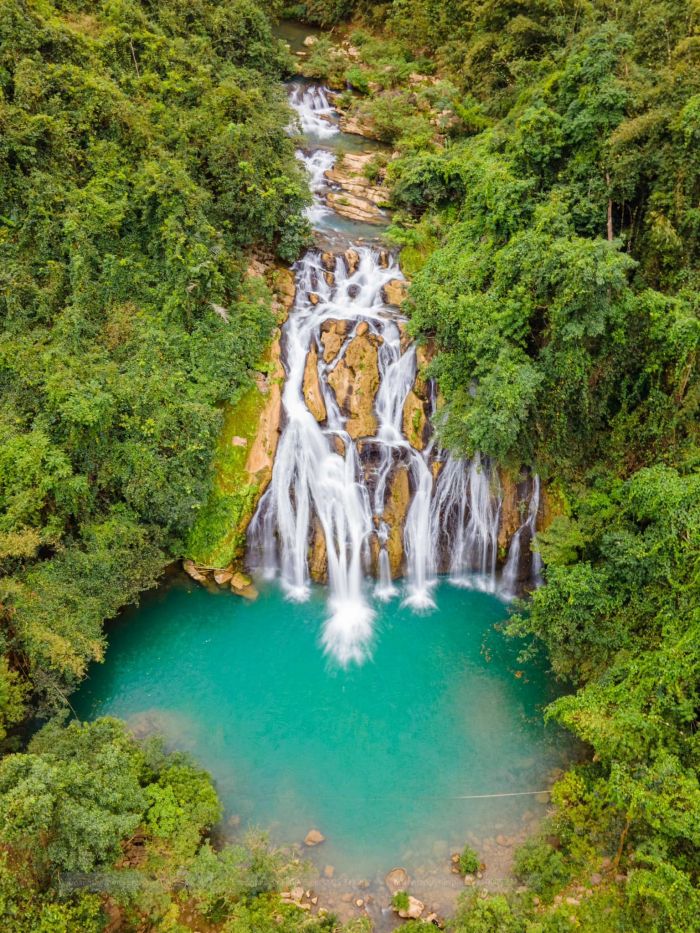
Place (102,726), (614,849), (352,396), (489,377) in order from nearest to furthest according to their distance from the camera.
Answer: (614,849) < (102,726) < (489,377) < (352,396)

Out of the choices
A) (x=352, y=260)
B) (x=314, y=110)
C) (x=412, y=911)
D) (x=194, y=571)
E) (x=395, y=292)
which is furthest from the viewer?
(x=314, y=110)

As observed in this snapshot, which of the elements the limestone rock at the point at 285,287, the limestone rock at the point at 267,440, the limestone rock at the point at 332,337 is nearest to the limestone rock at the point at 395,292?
the limestone rock at the point at 332,337

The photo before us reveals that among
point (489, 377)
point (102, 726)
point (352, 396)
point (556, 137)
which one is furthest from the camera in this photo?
point (352, 396)

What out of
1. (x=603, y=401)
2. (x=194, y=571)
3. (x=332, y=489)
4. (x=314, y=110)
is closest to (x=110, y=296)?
(x=194, y=571)

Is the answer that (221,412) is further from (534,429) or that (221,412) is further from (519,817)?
(519,817)

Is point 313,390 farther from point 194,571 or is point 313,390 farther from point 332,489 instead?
point 194,571

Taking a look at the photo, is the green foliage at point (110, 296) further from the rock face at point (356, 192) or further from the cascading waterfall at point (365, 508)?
the rock face at point (356, 192)

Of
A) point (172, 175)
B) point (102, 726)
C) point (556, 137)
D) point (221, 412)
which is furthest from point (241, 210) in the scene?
point (102, 726)
